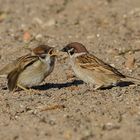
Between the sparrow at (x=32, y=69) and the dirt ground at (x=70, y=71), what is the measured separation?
0.17 m

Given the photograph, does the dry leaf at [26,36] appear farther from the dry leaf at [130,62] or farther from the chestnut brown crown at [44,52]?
the chestnut brown crown at [44,52]

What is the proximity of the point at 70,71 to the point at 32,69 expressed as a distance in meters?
1.66

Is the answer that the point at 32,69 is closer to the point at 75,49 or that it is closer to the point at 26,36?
the point at 75,49

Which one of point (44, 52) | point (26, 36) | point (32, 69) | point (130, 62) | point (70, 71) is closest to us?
point (32, 69)

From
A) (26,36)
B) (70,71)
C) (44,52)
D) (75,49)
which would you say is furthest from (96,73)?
(26,36)

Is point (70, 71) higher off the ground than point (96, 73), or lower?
lower

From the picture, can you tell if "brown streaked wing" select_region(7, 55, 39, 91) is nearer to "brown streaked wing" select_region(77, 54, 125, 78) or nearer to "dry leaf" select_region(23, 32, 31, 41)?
"brown streaked wing" select_region(77, 54, 125, 78)

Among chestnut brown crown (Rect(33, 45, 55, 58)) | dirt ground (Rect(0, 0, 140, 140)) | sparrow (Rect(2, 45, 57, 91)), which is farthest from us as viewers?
chestnut brown crown (Rect(33, 45, 55, 58))

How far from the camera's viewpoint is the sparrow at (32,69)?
35.0 ft

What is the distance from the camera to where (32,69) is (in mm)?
10680

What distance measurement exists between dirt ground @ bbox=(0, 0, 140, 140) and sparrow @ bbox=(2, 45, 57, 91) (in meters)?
0.17

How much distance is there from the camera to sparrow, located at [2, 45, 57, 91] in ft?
35.0

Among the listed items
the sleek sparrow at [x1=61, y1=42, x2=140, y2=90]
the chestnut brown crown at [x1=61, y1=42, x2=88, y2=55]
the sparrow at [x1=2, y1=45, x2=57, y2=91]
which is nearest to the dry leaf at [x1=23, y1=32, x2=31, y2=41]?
the chestnut brown crown at [x1=61, y1=42, x2=88, y2=55]

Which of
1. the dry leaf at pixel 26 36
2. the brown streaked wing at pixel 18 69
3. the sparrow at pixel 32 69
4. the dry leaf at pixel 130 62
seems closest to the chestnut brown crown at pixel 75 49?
the sparrow at pixel 32 69
